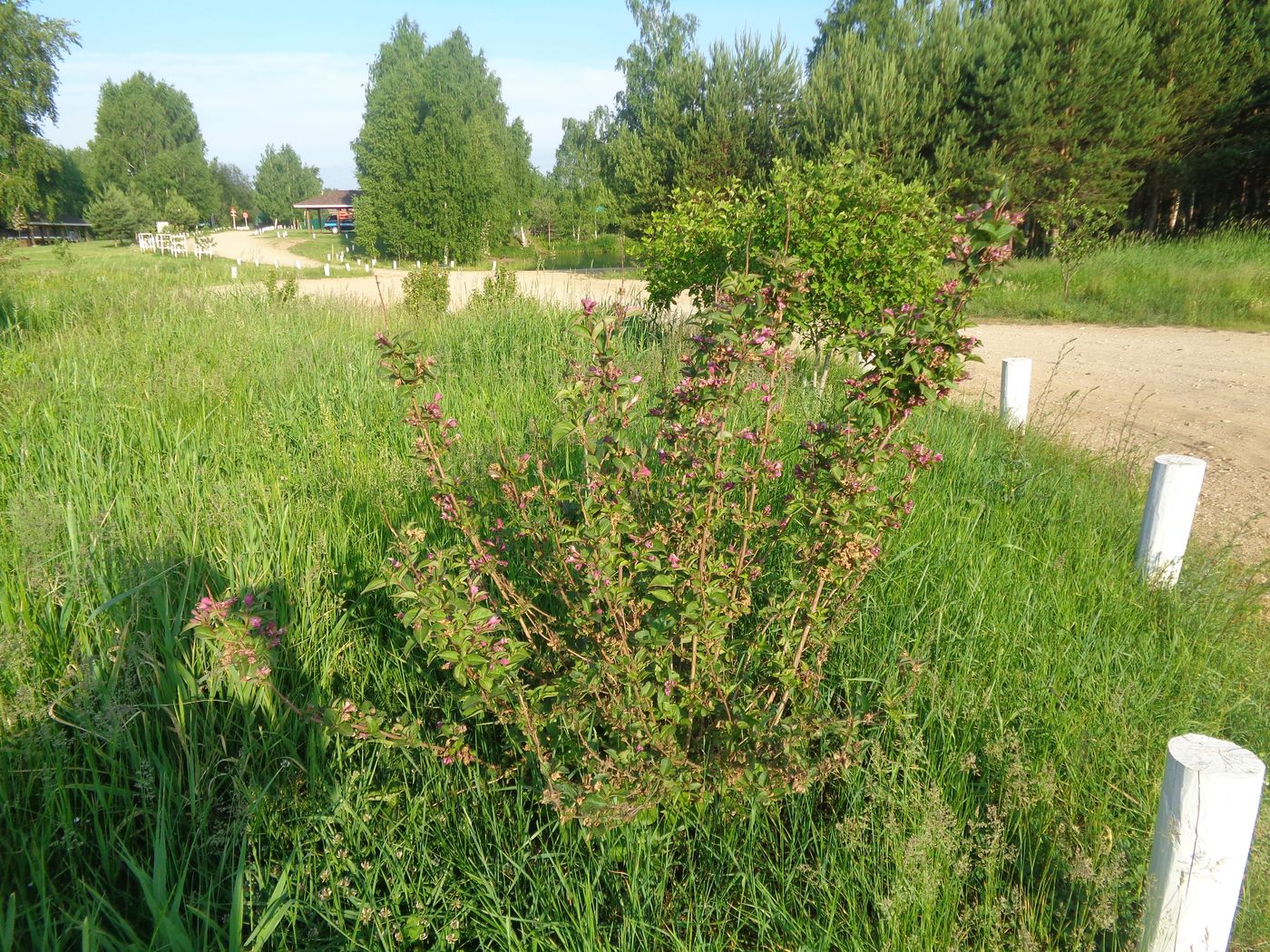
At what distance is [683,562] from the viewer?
2064 mm

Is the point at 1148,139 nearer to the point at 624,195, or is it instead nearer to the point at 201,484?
the point at 624,195

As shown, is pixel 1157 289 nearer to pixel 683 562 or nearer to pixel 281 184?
pixel 683 562

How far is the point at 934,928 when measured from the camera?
1818mm

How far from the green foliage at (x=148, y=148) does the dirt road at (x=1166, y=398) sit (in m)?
73.3

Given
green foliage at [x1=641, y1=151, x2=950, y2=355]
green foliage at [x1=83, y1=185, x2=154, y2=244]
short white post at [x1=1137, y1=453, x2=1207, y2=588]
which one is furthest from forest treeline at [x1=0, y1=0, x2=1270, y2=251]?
green foliage at [x1=83, y1=185, x2=154, y2=244]

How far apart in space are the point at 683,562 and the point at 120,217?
6621 centimetres

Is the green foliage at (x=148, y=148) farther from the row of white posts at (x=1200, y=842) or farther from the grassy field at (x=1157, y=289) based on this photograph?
the row of white posts at (x=1200, y=842)

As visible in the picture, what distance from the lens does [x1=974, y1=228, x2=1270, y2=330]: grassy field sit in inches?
476

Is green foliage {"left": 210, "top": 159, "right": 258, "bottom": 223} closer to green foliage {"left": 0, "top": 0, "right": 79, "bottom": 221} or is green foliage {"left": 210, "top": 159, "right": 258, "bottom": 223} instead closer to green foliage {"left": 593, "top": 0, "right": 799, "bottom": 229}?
green foliage {"left": 0, "top": 0, "right": 79, "bottom": 221}

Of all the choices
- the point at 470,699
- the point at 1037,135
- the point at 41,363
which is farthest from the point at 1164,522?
the point at 1037,135

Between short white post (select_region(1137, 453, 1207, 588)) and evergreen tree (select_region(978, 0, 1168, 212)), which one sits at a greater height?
evergreen tree (select_region(978, 0, 1168, 212))

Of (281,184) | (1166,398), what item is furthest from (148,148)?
(1166,398)

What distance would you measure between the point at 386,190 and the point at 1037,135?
2372cm

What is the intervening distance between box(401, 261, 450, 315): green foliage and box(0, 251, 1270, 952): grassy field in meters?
5.22
